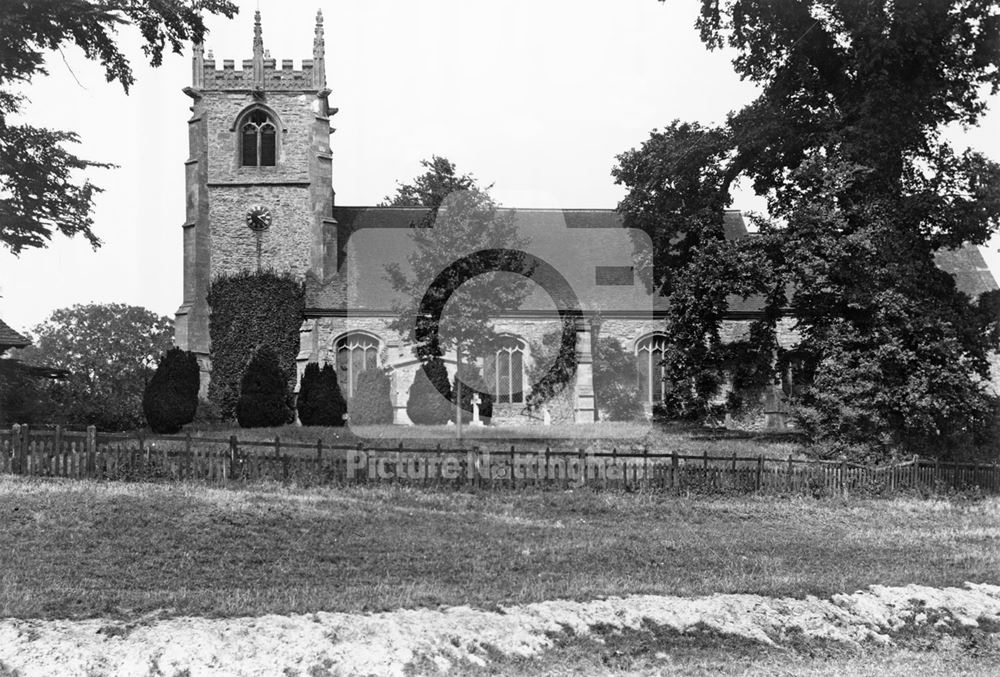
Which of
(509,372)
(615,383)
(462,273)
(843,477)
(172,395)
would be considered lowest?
(843,477)

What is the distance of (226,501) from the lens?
16172mm

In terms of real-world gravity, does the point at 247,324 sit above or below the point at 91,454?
above

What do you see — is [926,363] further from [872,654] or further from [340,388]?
[340,388]

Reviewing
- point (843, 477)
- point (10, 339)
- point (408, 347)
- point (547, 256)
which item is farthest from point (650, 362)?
point (10, 339)

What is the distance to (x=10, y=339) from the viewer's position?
114 feet

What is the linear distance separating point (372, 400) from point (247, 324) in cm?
605

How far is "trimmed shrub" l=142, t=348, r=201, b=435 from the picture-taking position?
31.9 m

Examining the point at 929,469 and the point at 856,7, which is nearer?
the point at 929,469

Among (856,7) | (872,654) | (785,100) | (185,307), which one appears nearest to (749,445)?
(785,100)

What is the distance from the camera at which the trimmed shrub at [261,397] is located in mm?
32500

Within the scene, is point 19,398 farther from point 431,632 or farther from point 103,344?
point 103,344

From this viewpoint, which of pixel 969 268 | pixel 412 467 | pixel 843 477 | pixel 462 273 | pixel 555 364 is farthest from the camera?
pixel 969 268

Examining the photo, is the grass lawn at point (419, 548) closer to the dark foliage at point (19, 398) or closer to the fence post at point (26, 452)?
the fence post at point (26, 452)

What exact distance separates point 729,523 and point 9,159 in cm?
2179
